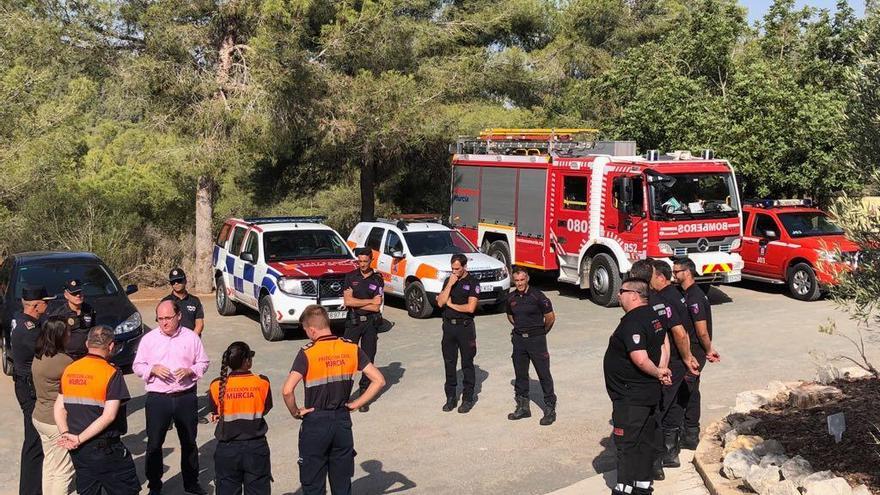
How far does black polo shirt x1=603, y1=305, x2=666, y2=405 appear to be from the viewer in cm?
618

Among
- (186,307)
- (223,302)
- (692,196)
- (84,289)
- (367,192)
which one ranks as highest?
(692,196)

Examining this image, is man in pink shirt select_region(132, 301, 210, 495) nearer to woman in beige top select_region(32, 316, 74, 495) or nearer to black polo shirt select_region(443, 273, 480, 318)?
woman in beige top select_region(32, 316, 74, 495)

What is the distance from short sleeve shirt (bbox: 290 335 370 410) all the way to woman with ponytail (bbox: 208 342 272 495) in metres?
0.28

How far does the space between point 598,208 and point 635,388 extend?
405 inches

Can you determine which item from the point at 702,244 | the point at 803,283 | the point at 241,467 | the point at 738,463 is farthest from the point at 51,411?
the point at 803,283

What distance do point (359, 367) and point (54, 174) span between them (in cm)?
1439

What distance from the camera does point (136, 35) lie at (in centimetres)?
1766

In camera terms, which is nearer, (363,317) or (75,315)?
(75,315)

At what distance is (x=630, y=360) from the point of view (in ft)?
20.3

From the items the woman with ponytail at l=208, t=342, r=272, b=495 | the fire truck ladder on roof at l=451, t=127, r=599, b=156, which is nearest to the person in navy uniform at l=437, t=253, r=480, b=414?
the woman with ponytail at l=208, t=342, r=272, b=495

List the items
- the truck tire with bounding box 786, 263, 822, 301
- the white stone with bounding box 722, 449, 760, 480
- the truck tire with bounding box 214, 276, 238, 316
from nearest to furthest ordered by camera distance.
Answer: the white stone with bounding box 722, 449, 760, 480
the truck tire with bounding box 214, 276, 238, 316
the truck tire with bounding box 786, 263, 822, 301

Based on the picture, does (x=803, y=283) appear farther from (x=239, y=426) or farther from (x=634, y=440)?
(x=239, y=426)

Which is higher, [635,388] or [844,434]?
[635,388]

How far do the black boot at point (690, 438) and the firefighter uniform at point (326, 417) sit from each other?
3617 mm
